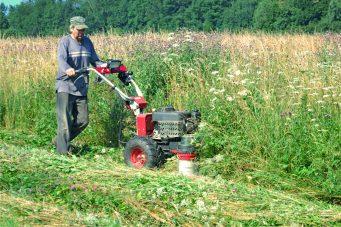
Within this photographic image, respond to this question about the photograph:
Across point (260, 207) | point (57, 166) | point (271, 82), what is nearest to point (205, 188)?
point (260, 207)

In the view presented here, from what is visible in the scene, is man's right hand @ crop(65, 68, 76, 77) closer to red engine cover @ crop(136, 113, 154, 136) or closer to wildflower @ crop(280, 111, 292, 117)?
red engine cover @ crop(136, 113, 154, 136)

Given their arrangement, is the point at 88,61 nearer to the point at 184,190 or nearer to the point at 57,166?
the point at 57,166

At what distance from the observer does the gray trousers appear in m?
10.3

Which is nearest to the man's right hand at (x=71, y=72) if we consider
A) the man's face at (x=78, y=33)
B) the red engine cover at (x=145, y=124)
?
the man's face at (x=78, y=33)

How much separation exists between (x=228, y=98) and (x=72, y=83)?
2464mm

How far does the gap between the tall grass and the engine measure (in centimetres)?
20

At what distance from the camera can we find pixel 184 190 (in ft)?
23.6

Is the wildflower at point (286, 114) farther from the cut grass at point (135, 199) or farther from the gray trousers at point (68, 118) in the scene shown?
the gray trousers at point (68, 118)

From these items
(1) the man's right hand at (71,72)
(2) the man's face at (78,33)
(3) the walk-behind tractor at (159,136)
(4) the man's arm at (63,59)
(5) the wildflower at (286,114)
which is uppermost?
(2) the man's face at (78,33)

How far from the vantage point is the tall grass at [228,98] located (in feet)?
27.2

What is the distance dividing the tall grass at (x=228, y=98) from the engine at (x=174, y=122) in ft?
0.67

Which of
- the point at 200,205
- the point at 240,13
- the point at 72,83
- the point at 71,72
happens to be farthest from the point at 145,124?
the point at 240,13

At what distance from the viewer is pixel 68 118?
34.0 ft

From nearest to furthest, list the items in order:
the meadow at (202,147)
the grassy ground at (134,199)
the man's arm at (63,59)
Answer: the grassy ground at (134,199) < the meadow at (202,147) < the man's arm at (63,59)
